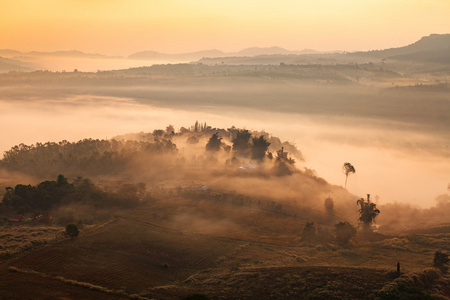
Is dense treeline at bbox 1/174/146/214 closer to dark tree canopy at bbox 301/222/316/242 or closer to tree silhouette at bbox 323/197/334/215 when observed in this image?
dark tree canopy at bbox 301/222/316/242

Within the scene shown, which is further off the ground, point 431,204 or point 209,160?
point 209,160

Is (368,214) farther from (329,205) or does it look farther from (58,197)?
(58,197)

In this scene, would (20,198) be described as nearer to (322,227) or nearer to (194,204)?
(194,204)

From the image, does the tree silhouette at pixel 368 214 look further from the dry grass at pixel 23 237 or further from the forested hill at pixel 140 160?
the dry grass at pixel 23 237

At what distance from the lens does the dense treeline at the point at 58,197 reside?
12062 centimetres

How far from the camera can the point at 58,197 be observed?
12788 centimetres

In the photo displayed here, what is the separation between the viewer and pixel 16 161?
191500 millimetres

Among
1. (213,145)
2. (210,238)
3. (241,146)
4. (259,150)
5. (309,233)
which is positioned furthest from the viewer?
(213,145)

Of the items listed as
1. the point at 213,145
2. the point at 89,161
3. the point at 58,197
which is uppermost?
the point at 213,145

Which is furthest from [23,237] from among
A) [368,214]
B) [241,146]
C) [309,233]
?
[241,146]

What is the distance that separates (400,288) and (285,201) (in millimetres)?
66755

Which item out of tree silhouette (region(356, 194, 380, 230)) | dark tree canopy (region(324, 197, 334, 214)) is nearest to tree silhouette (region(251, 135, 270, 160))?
dark tree canopy (region(324, 197, 334, 214))

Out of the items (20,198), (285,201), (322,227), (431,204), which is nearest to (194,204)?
(285,201)

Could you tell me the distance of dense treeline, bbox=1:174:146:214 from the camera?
396ft
